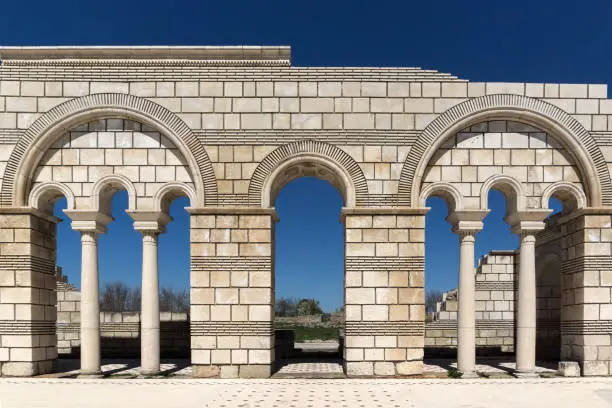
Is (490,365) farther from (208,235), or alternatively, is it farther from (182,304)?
(182,304)

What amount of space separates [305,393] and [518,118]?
9.23 m

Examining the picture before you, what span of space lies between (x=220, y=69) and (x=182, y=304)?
74.0 m

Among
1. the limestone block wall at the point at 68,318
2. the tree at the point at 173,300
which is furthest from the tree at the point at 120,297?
the limestone block wall at the point at 68,318

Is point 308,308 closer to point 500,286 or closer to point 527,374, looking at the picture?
point 500,286

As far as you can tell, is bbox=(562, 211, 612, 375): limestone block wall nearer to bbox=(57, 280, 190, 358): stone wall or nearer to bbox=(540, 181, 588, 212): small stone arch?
bbox=(540, 181, 588, 212): small stone arch

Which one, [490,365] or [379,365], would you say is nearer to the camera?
[379,365]

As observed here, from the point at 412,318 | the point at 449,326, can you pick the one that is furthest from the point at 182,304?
the point at 412,318

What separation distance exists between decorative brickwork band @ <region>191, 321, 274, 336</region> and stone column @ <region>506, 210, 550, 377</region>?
22.4 ft

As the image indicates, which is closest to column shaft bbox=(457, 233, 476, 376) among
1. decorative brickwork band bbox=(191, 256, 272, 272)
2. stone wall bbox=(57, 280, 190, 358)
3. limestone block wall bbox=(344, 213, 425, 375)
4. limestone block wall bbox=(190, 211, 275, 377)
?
limestone block wall bbox=(344, 213, 425, 375)

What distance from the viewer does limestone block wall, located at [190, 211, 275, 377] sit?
44.0 ft

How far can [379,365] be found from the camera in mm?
13352

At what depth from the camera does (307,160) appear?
45.6 feet

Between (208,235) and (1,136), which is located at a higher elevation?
(1,136)

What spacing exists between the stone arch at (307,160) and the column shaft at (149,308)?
10.0ft
